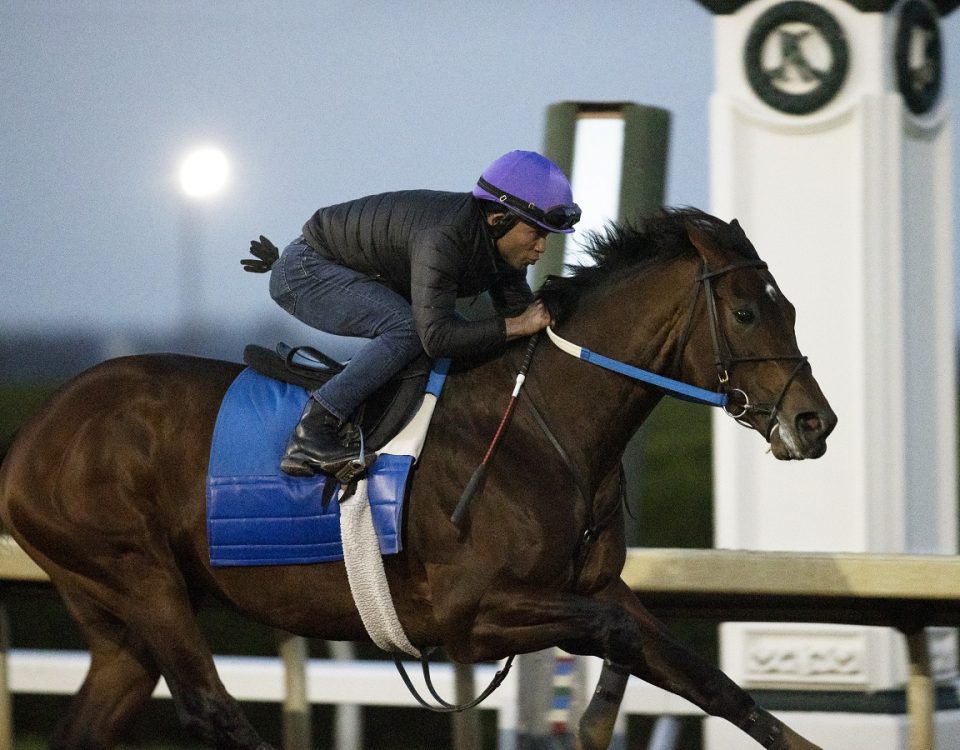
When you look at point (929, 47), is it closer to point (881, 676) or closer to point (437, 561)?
point (881, 676)

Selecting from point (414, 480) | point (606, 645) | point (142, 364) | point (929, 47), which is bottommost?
point (606, 645)

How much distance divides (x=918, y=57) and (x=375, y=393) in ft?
8.95

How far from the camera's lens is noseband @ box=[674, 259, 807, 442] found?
12.6 ft

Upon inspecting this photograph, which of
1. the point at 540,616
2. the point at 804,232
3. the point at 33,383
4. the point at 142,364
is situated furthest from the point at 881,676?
the point at 33,383

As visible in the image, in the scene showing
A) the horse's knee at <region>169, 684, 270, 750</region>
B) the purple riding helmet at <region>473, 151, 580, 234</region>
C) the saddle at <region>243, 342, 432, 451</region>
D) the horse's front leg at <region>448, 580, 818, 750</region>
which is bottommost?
the horse's knee at <region>169, 684, 270, 750</region>

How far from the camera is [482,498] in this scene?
13.1 ft

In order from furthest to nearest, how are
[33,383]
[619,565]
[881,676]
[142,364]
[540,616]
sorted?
1. [33,383]
2. [881,676]
3. [142,364]
4. [619,565]
5. [540,616]

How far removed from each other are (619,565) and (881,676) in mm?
1666

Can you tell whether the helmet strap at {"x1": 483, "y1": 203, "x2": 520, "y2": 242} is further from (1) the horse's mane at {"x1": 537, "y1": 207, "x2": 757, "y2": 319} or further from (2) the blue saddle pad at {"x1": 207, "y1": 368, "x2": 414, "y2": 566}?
(2) the blue saddle pad at {"x1": 207, "y1": 368, "x2": 414, "y2": 566}

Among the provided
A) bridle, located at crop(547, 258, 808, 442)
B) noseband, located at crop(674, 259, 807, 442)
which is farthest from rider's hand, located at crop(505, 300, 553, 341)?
noseband, located at crop(674, 259, 807, 442)

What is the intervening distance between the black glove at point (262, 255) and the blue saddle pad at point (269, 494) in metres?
0.55

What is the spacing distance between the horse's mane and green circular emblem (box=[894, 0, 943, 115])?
5.83ft

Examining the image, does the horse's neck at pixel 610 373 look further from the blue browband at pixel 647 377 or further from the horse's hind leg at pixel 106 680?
the horse's hind leg at pixel 106 680

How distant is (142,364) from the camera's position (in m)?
4.46
